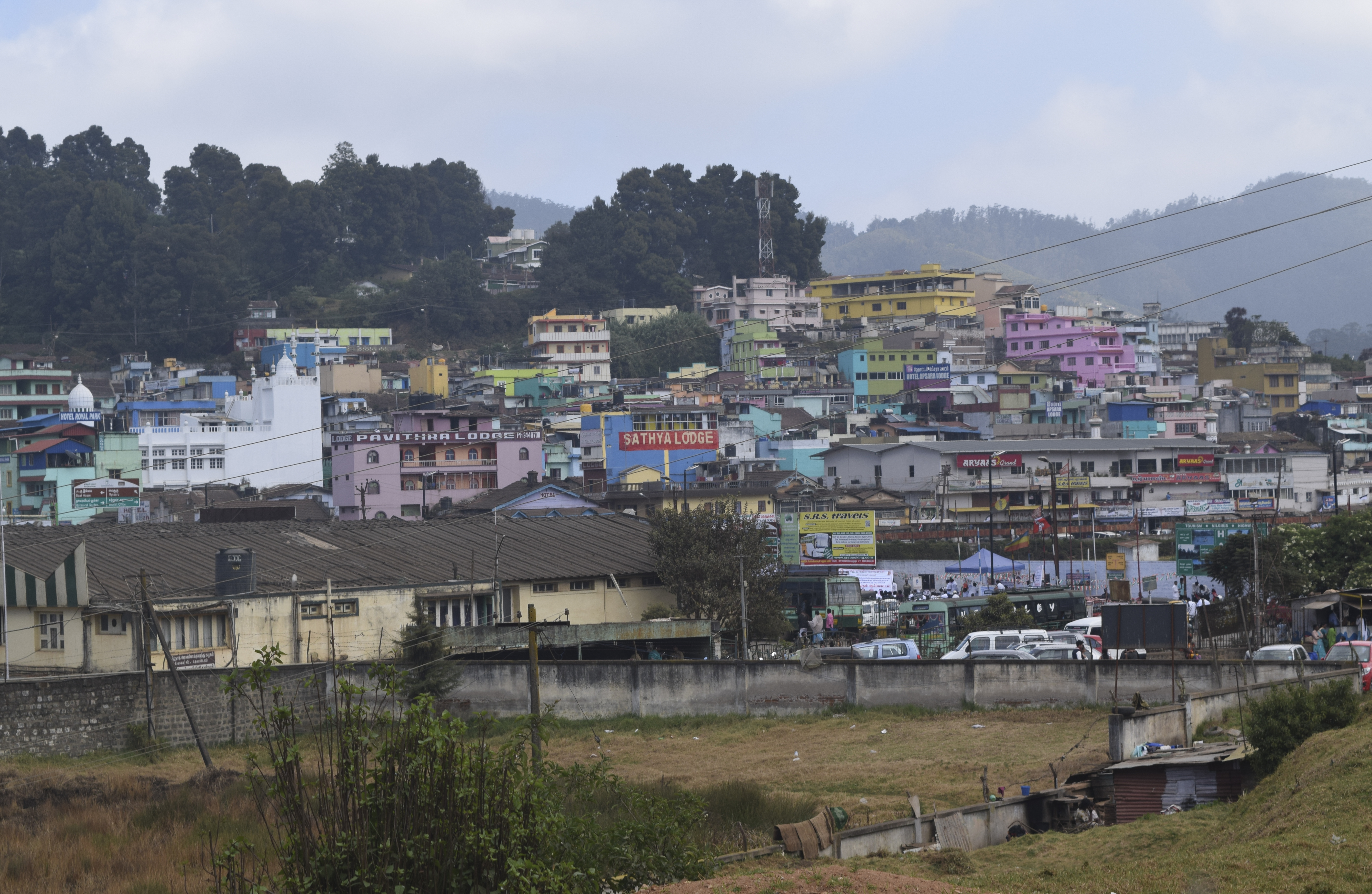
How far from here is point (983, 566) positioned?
1654 inches

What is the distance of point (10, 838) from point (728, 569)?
17.5 metres

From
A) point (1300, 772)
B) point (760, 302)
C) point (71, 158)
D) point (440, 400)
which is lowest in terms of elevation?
point (1300, 772)

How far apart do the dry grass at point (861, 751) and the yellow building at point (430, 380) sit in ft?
196

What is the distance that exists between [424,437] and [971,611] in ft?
116

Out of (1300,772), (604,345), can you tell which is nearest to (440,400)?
(604,345)

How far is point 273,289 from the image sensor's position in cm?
10444

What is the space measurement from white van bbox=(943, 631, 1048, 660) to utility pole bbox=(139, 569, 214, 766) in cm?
1331

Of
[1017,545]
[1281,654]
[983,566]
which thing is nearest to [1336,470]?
[1017,545]

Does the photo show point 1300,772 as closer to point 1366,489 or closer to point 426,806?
point 426,806

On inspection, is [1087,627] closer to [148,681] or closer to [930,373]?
[148,681]

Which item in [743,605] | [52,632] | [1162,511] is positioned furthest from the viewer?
[1162,511]

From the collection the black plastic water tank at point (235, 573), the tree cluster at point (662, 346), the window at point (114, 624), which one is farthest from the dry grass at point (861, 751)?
the tree cluster at point (662, 346)

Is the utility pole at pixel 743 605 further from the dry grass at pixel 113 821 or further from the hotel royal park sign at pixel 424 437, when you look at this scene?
the hotel royal park sign at pixel 424 437

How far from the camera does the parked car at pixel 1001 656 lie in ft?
76.7
